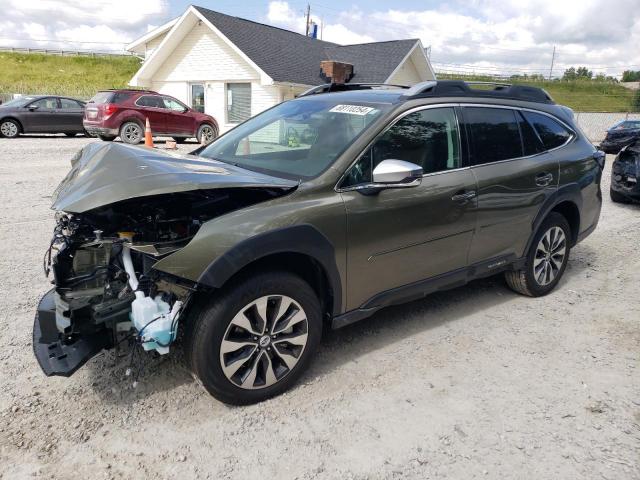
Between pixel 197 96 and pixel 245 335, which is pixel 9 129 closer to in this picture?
pixel 197 96

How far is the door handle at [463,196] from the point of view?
146 inches

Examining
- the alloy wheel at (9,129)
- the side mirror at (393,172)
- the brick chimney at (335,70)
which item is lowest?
the alloy wheel at (9,129)

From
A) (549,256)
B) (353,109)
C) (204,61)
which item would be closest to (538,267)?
(549,256)

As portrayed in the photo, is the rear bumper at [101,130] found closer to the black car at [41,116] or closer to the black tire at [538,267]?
the black car at [41,116]

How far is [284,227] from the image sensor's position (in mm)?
2879

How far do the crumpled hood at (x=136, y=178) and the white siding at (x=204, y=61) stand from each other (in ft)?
57.9

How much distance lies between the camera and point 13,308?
13.2 feet

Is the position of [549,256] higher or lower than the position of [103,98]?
lower

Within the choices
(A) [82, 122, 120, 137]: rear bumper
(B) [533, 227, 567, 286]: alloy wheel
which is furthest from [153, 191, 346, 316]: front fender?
(A) [82, 122, 120, 137]: rear bumper

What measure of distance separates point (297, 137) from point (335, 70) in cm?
1835

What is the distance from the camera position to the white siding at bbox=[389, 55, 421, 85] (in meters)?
22.9

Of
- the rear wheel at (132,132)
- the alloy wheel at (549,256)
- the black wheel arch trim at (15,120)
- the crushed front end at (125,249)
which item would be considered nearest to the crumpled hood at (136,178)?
the crushed front end at (125,249)

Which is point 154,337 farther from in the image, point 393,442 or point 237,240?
point 393,442

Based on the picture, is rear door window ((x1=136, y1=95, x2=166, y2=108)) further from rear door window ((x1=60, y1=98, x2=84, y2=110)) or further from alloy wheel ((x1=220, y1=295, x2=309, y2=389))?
alloy wheel ((x1=220, y1=295, x2=309, y2=389))
